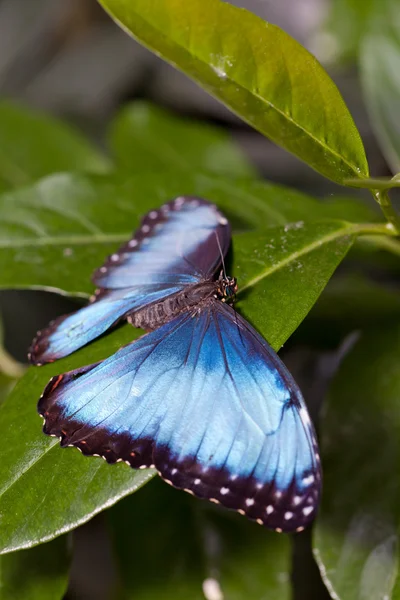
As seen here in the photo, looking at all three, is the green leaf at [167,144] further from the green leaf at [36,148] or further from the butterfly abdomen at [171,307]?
the butterfly abdomen at [171,307]

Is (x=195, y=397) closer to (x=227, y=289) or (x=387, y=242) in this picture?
(x=227, y=289)

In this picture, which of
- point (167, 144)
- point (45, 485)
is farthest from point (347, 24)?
point (45, 485)

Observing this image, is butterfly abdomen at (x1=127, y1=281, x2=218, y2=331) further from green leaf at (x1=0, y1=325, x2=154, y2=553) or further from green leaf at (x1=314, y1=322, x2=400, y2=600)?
green leaf at (x1=314, y1=322, x2=400, y2=600)

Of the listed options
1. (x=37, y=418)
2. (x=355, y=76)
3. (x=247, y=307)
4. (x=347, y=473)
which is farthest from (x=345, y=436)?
(x=355, y=76)

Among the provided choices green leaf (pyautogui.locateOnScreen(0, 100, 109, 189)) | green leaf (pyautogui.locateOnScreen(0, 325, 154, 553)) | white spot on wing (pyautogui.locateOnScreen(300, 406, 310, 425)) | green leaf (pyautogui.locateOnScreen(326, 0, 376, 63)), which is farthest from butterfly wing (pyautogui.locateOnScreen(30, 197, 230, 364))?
green leaf (pyautogui.locateOnScreen(326, 0, 376, 63))

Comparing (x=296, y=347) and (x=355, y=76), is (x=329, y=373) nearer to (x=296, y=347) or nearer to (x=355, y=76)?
(x=296, y=347)

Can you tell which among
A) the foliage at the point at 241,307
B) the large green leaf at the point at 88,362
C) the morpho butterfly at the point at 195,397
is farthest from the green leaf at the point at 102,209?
the large green leaf at the point at 88,362

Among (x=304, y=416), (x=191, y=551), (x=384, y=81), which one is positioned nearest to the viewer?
(x=304, y=416)
